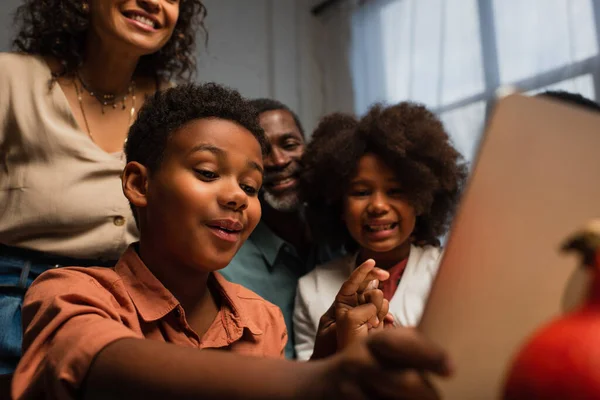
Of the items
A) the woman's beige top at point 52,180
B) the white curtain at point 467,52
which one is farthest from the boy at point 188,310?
the white curtain at point 467,52

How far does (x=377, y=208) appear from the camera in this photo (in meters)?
1.21

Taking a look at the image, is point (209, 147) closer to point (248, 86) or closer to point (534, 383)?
point (534, 383)

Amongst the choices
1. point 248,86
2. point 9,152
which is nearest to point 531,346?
point 9,152

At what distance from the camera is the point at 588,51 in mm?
1625

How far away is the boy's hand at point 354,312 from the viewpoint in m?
0.68

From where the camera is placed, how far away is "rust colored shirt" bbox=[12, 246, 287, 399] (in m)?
0.50

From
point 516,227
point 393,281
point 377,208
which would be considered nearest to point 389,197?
point 377,208

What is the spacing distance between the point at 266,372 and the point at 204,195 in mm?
386

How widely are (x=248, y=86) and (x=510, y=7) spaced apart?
1025 millimetres

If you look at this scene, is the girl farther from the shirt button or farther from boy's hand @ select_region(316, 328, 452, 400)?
boy's hand @ select_region(316, 328, 452, 400)

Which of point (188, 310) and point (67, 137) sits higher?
point (67, 137)

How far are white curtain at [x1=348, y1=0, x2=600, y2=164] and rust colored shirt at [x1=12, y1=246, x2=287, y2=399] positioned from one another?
3.97 feet

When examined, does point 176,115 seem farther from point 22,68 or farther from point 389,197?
point 389,197

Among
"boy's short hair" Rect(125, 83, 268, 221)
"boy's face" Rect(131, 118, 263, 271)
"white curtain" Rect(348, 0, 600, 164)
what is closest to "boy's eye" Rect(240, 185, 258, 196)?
"boy's face" Rect(131, 118, 263, 271)
